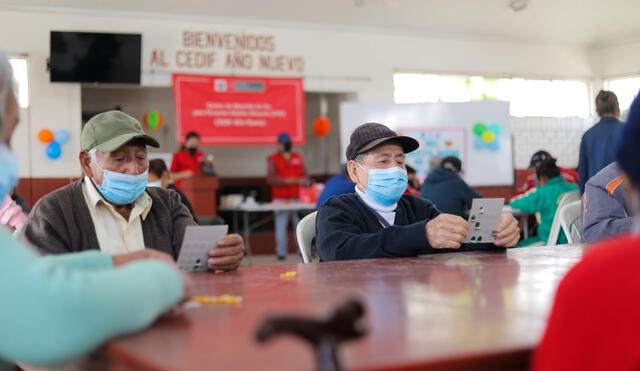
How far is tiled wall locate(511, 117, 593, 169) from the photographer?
480 inches

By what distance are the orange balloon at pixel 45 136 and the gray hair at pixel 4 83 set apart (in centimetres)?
844

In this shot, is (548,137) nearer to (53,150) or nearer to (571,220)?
(53,150)

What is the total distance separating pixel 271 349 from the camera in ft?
3.38

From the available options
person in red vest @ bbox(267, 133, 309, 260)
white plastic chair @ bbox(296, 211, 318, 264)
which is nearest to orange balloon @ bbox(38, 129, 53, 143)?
person in red vest @ bbox(267, 133, 309, 260)

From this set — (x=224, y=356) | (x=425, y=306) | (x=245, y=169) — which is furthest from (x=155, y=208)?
(x=245, y=169)

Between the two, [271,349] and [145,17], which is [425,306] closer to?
[271,349]

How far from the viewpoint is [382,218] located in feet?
9.48

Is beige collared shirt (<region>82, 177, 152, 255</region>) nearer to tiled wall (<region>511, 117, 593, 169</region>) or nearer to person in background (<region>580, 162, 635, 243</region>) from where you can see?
person in background (<region>580, 162, 635, 243</region>)

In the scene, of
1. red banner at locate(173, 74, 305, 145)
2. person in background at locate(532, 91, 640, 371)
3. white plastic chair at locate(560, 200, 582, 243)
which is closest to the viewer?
person in background at locate(532, 91, 640, 371)

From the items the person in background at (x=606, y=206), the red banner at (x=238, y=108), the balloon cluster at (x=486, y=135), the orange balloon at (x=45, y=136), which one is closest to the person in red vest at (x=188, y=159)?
the red banner at (x=238, y=108)

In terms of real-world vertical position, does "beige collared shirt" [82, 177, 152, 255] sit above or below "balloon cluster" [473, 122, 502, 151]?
below

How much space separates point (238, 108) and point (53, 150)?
2512 millimetres

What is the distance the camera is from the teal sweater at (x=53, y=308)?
3.48 feet

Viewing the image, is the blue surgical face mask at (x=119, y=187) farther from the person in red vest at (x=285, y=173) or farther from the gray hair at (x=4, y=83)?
the person in red vest at (x=285, y=173)
